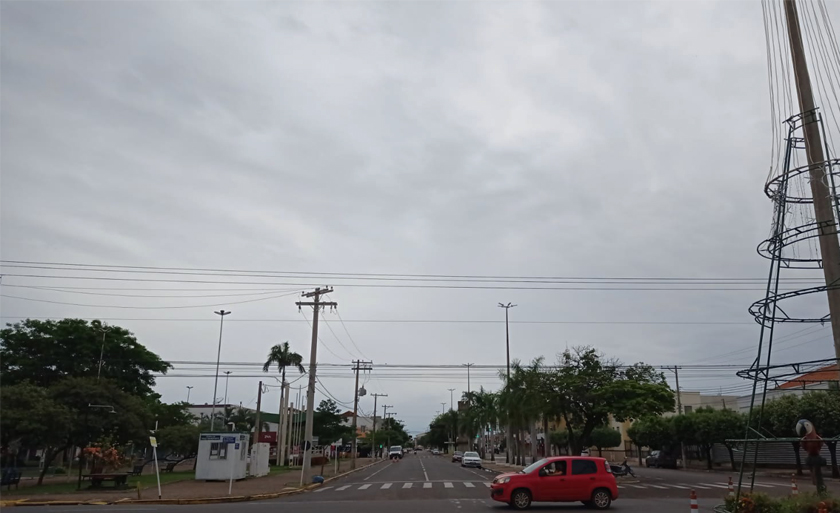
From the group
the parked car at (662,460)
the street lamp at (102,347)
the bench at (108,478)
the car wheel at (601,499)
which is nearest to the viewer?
the car wheel at (601,499)

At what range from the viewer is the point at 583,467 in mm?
21297

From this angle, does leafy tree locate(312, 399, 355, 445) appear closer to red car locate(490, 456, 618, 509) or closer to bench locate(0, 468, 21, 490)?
bench locate(0, 468, 21, 490)

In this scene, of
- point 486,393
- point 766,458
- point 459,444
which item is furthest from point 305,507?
point 459,444

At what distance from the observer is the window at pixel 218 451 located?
36.1 meters

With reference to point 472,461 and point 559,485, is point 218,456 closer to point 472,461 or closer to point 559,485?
point 559,485

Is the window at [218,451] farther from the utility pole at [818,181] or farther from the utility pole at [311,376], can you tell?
the utility pole at [818,181]

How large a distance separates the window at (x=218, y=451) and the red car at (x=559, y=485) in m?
20.7

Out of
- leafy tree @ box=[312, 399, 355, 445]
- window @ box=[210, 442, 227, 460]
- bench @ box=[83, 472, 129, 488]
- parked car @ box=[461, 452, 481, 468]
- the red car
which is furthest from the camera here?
leafy tree @ box=[312, 399, 355, 445]

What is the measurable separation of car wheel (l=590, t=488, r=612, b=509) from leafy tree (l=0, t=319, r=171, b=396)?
43059 mm

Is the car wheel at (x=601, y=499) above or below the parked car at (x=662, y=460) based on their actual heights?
above

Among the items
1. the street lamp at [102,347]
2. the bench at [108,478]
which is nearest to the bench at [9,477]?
the bench at [108,478]

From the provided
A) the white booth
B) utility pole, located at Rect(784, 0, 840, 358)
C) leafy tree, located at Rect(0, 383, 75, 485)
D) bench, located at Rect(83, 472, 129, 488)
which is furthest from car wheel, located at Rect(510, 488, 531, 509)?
leafy tree, located at Rect(0, 383, 75, 485)

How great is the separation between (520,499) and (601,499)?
275 centimetres

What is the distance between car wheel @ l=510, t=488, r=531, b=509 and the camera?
66.9ft
